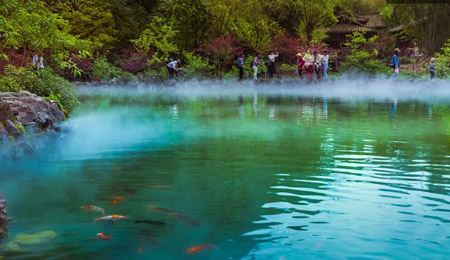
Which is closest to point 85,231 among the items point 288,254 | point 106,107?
point 288,254

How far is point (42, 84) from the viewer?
53.9ft

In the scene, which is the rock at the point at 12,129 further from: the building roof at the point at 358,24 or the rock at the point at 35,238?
the building roof at the point at 358,24

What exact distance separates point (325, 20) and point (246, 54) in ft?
24.2

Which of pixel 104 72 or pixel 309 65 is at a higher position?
pixel 309 65

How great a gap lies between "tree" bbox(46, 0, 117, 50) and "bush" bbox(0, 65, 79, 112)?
22716 mm

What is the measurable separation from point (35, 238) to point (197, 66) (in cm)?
3367

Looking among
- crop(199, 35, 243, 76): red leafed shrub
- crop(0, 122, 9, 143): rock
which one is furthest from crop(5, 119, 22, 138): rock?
crop(199, 35, 243, 76): red leafed shrub

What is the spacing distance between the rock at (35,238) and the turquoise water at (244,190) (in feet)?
0.34

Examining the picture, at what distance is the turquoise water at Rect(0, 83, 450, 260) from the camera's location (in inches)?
197

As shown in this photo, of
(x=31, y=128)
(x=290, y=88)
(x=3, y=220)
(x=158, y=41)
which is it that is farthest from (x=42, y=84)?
(x=158, y=41)

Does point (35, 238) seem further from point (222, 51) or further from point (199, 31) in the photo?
point (199, 31)

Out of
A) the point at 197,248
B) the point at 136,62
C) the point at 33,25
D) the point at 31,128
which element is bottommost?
the point at 197,248

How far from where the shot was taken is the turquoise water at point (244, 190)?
5.00 metres

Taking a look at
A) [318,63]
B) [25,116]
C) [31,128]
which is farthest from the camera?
[318,63]
